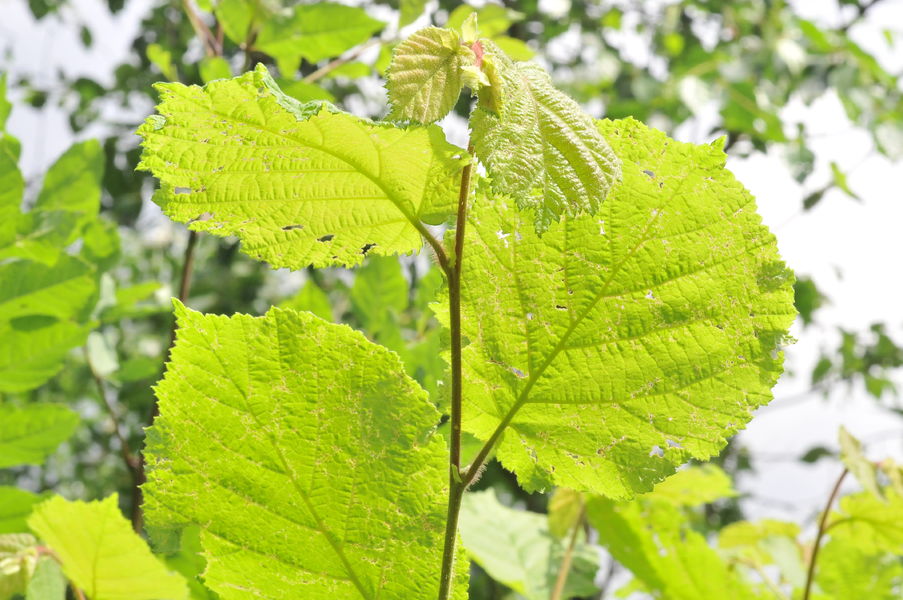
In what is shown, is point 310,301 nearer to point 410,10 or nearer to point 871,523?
point 410,10

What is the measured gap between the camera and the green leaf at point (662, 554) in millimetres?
664

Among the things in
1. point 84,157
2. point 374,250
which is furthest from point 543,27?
point 374,250

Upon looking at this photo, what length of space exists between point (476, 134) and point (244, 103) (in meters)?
0.09

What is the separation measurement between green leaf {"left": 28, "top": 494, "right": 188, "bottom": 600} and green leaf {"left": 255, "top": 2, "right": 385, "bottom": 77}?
69 centimetres

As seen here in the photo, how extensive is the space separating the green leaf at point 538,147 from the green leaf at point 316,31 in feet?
2.31

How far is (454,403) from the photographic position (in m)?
0.30

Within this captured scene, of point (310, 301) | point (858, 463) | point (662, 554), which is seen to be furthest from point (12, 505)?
point (858, 463)

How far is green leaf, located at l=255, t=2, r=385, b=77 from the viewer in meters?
0.93

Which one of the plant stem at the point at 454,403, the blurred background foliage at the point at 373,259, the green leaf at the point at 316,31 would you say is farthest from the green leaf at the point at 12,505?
the green leaf at the point at 316,31

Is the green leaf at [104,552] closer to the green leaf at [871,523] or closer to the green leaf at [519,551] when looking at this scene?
the green leaf at [519,551]

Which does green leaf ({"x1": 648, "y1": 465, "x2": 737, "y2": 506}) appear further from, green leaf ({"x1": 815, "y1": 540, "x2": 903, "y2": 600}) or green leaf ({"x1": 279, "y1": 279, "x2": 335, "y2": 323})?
green leaf ({"x1": 279, "y1": 279, "x2": 335, "y2": 323})

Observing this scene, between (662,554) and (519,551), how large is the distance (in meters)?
0.18

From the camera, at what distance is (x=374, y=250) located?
340mm

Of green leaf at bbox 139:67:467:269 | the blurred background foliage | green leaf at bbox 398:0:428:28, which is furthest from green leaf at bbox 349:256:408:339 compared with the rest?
green leaf at bbox 139:67:467:269
